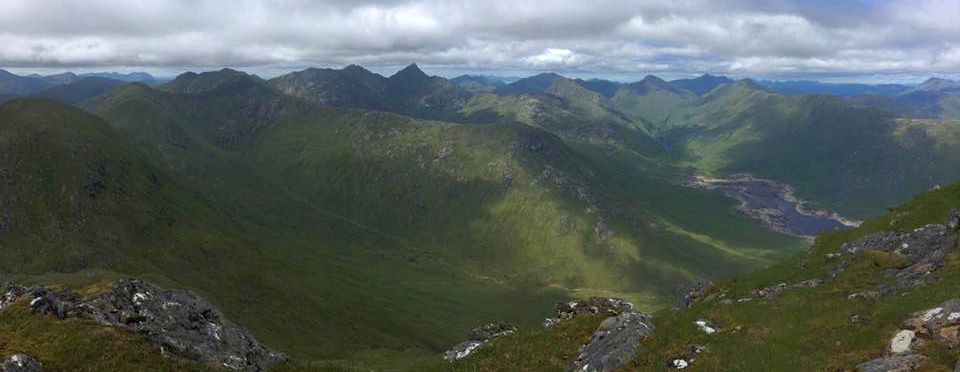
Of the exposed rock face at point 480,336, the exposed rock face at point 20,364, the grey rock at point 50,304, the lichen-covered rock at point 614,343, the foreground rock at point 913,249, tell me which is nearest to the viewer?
the exposed rock face at point 20,364

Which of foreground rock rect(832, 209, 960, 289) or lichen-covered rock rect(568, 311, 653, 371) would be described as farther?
foreground rock rect(832, 209, 960, 289)

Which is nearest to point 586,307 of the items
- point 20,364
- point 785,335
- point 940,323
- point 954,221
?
point 785,335

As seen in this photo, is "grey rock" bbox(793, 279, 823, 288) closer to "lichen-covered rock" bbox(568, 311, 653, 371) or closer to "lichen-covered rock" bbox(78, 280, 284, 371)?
"lichen-covered rock" bbox(568, 311, 653, 371)

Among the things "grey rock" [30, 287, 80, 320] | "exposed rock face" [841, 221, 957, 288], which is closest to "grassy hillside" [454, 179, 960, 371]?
"exposed rock face" [841, 221, 957, 288]

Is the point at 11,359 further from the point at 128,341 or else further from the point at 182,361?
the point at 182,361

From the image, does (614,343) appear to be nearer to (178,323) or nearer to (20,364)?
(178,323)

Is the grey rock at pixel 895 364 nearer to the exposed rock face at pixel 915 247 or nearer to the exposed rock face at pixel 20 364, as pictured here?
the exposed rock face at pixel 915 247

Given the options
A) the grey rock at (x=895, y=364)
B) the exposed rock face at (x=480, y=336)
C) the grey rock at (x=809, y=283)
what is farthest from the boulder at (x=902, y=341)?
the exposed rock face at (x=480, y=336)

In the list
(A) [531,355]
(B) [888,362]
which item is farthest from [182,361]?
(B) [888,362]
